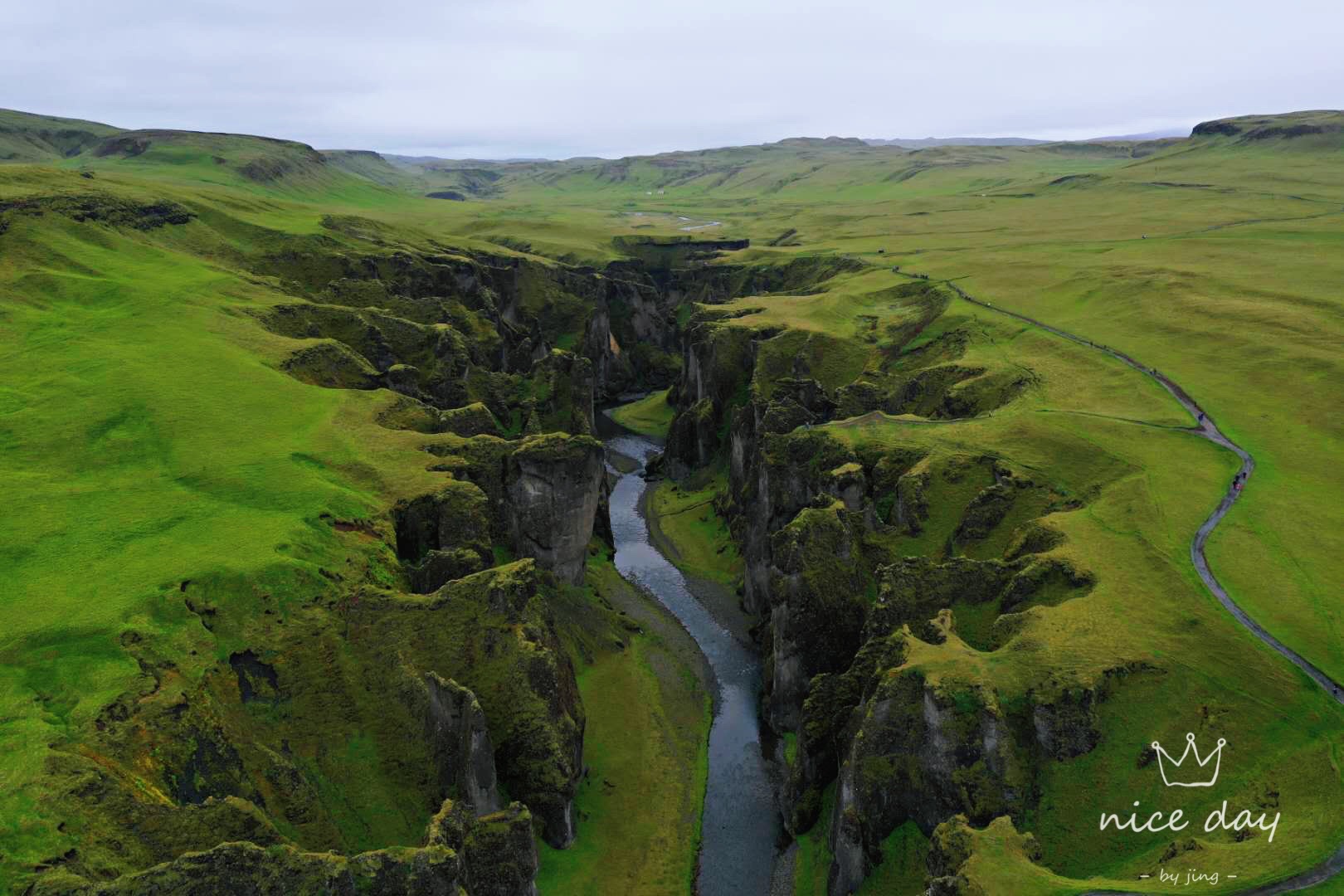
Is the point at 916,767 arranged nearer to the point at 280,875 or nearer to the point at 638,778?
the point at 638,778

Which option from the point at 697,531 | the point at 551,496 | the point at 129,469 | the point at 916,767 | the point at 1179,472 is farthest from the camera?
the point at 697,531

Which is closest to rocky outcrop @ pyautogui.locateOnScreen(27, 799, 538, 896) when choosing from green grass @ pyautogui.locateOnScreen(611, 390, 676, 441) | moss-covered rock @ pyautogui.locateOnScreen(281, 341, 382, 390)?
moss-covered rock @ pyautogui.locateOnScreen(281, 341, 382, 390)

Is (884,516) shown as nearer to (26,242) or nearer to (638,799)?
(638,799)

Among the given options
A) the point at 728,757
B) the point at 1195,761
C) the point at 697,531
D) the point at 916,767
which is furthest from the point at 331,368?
the point at 1195,761

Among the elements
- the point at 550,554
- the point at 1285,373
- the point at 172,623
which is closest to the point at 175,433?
the point at 172,623

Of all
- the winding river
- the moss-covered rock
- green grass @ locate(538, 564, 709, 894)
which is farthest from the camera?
the moss-covered rock

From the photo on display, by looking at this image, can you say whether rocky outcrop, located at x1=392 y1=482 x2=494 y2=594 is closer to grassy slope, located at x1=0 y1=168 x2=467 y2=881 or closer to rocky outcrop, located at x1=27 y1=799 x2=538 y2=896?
grassy slope, located at x1=0 y1=168 x2=467 y2=881
